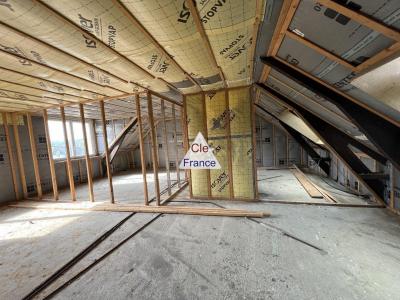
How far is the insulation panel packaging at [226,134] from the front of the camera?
3680mm

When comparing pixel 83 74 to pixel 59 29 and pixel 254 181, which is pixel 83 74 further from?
pixel 254 181

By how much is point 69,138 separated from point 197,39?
7.15m

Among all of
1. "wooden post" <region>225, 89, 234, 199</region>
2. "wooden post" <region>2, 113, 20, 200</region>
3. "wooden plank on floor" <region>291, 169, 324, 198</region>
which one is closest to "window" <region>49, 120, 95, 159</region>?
"wooden post" <region>2, 113, 20, 200</region>

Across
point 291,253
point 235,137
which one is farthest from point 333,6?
point 235,137

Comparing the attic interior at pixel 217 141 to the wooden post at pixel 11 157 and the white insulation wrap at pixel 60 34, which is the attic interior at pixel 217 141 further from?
Answer: the wooden post at pixel 11 157

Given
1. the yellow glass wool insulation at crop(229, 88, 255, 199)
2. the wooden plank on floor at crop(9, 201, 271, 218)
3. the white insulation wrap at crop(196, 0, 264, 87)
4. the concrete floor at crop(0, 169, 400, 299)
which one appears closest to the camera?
the white insulation wrap at crop(196, 0, 264, 87)

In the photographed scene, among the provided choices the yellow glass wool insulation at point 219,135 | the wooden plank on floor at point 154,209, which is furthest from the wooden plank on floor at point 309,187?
the yellow glass wool insulation at point 219,135

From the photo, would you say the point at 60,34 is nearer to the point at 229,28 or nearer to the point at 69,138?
the point at 229,28

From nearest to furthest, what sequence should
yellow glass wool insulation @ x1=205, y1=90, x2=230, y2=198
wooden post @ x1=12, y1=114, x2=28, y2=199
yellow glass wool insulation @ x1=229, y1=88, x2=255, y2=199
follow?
yellow glass wool insulation @ x1=229, y1=88, x2=255, y2=199 → yellow glass wool insulation @ x1=205, y1=90, x2=230, y2=198 → wooden post @ x1=12, y1=114, x2=28, y2=199

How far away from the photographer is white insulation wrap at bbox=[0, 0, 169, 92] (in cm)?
127

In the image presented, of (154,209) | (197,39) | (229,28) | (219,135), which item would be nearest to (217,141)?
(219,135)

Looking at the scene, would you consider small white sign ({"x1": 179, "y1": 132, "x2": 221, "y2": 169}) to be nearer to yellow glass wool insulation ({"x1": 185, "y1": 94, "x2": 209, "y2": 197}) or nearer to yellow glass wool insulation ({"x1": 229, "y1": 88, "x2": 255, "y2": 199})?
yellow glass wool insulation ({"x1": 185, "y1": 94, "x2": 209, "y2": 197})

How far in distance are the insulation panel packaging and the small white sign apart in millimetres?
95

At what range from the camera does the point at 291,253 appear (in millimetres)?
2016
